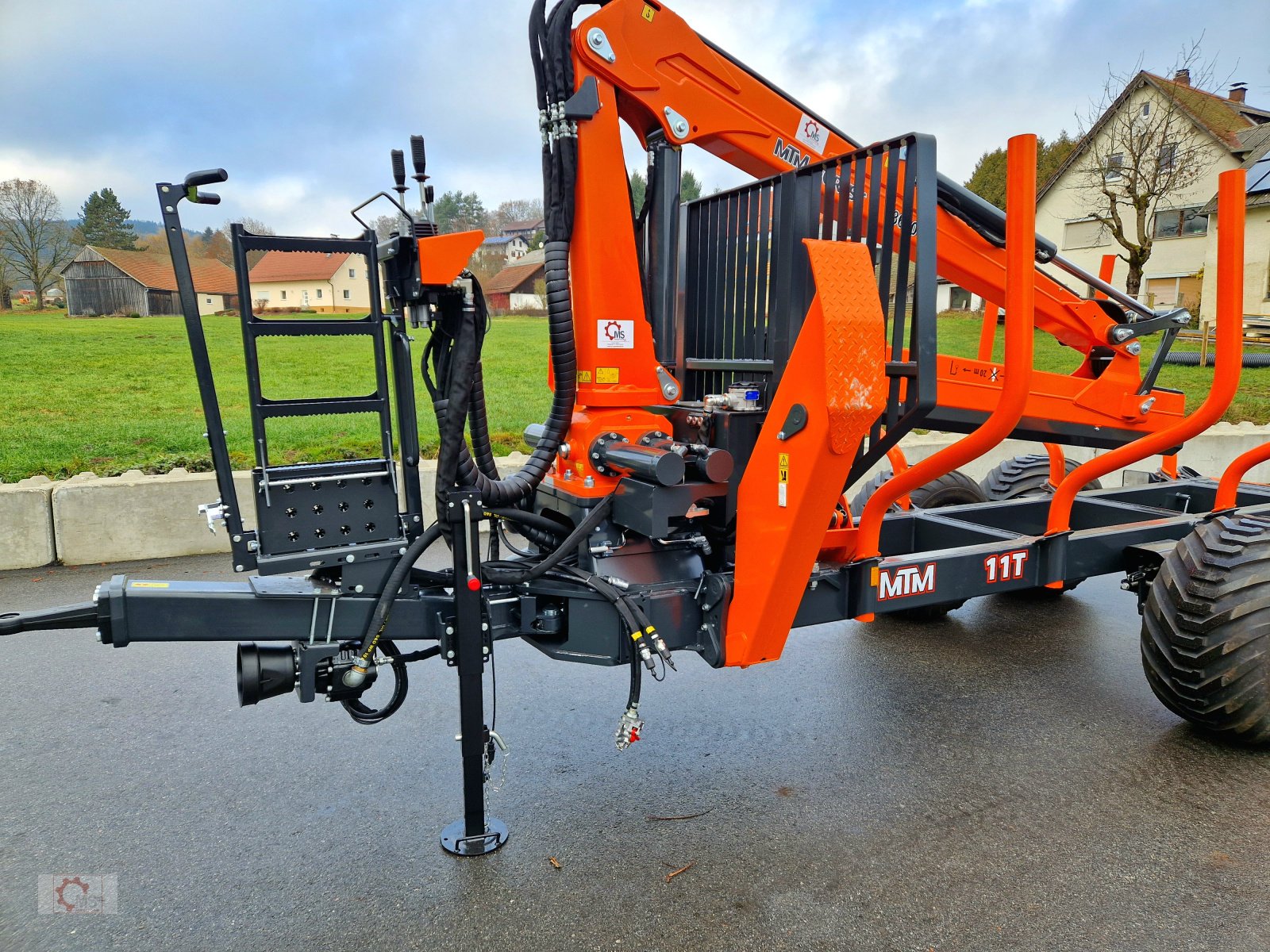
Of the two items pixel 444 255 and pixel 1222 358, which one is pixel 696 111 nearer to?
pixel 444 255

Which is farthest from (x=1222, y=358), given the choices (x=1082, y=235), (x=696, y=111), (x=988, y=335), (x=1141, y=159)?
(x=1082, y=235)

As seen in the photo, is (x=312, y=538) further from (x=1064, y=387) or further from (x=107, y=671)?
(x=1064, y=387)

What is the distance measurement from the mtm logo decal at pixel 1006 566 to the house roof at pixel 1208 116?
79.3 feet

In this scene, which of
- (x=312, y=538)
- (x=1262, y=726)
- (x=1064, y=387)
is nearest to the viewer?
(x=312, y=538)

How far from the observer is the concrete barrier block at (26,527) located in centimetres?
601

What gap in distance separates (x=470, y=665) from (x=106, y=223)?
5141cm

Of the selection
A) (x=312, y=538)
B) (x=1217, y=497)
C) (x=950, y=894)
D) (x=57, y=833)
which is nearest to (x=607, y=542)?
(x=312, y=538)

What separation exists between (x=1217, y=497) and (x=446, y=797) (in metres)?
3.93

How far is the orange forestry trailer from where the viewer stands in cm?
267

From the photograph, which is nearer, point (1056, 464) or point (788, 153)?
point (788, 153)

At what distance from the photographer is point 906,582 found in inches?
137

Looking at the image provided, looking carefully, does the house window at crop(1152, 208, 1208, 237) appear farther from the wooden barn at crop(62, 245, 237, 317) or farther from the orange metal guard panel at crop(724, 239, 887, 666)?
the orange metal guard panel at crop(724, 239, 887, 666)

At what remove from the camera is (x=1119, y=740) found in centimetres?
386

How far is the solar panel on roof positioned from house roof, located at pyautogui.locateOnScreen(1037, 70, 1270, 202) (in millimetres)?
1029
